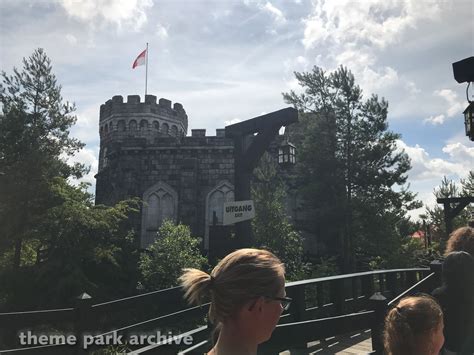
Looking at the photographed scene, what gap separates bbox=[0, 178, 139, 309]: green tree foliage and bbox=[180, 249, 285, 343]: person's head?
12018 millimetres

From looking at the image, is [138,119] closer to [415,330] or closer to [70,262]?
[70,262]

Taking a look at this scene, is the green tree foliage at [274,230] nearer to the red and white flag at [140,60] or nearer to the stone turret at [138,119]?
the stone turret at [138,119]

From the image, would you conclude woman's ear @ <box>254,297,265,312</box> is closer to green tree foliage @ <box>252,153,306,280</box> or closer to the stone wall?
green tree foliage @ <box>252,153,306,280</box>

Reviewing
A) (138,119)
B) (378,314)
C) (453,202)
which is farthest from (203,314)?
(138,119)

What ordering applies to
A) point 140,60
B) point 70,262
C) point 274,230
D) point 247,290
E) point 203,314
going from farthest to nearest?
1. point 140,60
2. point 274,230
3. point 70,262
4. point 203,314
5. point 247,290

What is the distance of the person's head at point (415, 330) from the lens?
72.7 inches

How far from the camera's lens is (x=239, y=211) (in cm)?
734

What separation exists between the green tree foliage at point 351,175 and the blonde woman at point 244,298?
15906 millimetres

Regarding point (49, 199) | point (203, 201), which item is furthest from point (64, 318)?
point (203, 201)

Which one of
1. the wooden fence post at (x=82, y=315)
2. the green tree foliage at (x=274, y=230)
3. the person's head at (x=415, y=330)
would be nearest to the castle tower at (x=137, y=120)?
the green tree foliage at (x=274, y=230)

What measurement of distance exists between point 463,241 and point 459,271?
0.53m

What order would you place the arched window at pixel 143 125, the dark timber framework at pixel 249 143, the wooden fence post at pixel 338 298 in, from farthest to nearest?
the arched window at pixel 143 125, the dark timber framework at pixel 249 143, the wooden fence post at pixel 338 298

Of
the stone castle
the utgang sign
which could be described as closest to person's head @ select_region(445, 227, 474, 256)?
the utgang sign

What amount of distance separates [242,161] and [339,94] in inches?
505
